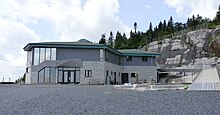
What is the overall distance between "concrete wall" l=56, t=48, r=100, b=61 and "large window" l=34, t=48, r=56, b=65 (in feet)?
1.88

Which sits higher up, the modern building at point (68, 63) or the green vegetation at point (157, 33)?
the green vegetation at point (157, 33)

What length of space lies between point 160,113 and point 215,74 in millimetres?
11358

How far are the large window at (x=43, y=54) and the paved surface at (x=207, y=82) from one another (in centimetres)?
1843

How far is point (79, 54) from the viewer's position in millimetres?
31562

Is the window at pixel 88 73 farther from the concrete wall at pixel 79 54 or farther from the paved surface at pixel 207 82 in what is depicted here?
the paved surface at pixel 207 82

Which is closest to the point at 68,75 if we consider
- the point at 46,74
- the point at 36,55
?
the point at 46,74

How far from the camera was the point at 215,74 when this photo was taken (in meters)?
15.8

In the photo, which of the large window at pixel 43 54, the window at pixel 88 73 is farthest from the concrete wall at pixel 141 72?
the large window at pixel 43 54

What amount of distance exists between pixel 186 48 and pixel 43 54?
80.5 ft

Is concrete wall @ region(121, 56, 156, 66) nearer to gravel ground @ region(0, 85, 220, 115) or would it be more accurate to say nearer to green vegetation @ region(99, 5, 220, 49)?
green vegetation @ region(99, 5, 220, 49)

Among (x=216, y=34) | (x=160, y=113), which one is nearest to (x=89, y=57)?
(x=216, y=34)

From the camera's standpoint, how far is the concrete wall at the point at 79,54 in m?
31.0

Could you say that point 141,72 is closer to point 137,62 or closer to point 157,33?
point 137,62

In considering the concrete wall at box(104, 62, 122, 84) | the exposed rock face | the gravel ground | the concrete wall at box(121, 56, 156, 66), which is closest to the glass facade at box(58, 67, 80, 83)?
the concrete wall at box(104, 62, 122, 84)
